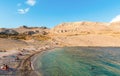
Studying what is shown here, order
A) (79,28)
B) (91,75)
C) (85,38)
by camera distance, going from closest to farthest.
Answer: (91,75), (85,38), (79,28)

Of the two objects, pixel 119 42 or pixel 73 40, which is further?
pixel 73 40

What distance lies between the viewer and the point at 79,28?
173500mm

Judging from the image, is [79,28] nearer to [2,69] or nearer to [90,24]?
[90,24]

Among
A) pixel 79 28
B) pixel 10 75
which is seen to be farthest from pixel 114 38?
pixel 10 75

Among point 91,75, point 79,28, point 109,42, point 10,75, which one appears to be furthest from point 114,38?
point 10,75

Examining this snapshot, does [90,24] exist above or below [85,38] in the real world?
above

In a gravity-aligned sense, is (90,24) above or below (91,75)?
above

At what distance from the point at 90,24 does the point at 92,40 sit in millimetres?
72270

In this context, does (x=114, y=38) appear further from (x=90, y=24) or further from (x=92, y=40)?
(x=90, y=24)

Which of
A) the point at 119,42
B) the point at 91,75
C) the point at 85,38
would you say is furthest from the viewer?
the point at 85,38

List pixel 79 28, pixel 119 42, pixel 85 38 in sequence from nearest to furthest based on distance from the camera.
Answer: pixel 119 42 < pixel 85 38 < pixel 79 28

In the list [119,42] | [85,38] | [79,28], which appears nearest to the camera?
[119,42]

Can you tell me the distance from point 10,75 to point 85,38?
293 ft

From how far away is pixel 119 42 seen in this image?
102875 millimetres
